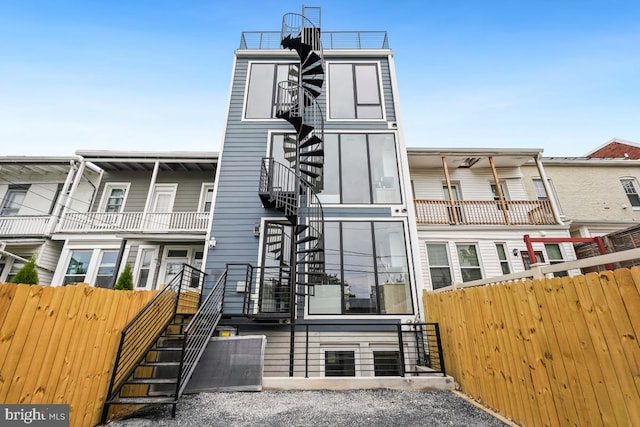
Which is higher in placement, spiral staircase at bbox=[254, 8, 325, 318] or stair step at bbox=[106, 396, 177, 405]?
spiral staircase at bbox=[254, 8, 325, 318]

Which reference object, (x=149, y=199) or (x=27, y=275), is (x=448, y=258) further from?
(x=27, y=275)

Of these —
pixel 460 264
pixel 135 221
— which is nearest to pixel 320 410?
pixel 460 264

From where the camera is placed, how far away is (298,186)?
5.26 metres

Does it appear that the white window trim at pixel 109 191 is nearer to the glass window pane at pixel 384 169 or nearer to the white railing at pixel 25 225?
the white railing at pixel 25 225

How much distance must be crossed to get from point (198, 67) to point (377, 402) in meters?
13.3

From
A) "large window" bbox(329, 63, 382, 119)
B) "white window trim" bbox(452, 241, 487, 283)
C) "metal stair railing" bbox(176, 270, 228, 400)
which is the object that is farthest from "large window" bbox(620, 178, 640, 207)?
"metal stair railing" bbox(176, 270, 228, 400)

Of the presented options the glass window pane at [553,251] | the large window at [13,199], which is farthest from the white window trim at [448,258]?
the large window at [13,199]

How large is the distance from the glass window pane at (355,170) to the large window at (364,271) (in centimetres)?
77

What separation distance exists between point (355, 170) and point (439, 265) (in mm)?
3745

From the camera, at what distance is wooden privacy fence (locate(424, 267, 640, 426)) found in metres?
1.51

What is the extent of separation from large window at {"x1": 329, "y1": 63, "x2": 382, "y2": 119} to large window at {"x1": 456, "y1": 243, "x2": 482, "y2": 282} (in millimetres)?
4686

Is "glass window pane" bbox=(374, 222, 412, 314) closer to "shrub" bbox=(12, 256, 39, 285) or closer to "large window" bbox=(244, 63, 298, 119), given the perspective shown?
"large window" bbox=(244, 63, 298, 119)

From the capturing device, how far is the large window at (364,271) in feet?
17.6

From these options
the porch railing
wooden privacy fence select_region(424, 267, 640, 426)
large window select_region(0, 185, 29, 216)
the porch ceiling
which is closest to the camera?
wooden privacy fence select_region(424, 267, 640, 426)
